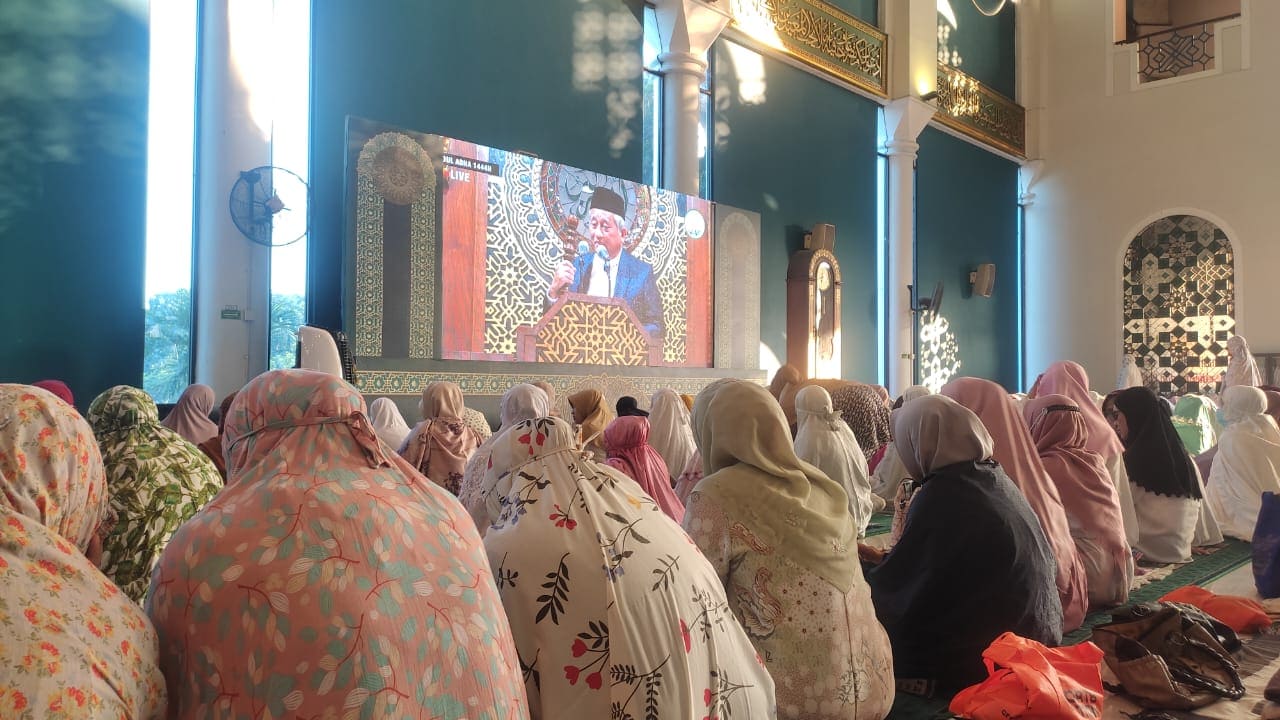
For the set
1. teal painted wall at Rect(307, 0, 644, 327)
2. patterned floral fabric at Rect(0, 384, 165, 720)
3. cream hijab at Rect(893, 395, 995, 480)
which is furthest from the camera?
teal painted wall at Rect(307, 0, 644, 327)

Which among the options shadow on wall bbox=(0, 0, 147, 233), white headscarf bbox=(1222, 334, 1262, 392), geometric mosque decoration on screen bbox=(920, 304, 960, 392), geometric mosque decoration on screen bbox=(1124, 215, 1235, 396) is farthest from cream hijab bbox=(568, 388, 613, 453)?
geometric mosque decoration on screen bbox=(1124, 215, 1235, 396)

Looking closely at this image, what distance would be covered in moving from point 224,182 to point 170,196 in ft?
1.05

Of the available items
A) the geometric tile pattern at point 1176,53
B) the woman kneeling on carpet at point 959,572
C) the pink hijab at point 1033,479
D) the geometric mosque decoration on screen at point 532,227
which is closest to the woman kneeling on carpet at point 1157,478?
the pink hijab at point 1033,479

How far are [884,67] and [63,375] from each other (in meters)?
7.37

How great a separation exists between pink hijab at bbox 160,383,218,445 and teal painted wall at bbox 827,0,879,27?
6515 millimetres

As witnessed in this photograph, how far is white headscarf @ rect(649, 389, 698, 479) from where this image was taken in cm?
439

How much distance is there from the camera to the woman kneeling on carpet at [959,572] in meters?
2.13

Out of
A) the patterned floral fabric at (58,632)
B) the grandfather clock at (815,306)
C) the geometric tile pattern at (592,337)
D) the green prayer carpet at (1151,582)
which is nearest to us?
the patterned floral fabric at (58,632)

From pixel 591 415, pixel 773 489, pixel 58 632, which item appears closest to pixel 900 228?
pixel 591 415

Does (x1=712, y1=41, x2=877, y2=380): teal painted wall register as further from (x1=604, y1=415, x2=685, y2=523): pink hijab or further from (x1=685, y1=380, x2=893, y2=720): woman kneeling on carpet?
(x1=685, y1=380, x2=893, y2=720): woman kneeling on carpet

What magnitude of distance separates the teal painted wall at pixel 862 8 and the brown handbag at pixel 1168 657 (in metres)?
7.02

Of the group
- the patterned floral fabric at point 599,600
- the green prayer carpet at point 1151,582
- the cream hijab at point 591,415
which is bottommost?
the green prayer carpet at point 1151,582

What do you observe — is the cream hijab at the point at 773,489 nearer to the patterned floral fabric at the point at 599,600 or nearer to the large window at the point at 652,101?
the patterned floral fabric at the point at 599,600

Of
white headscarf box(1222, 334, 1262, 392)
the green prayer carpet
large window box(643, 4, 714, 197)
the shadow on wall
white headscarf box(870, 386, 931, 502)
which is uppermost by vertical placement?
large window box(643, 4, 714, 197)
